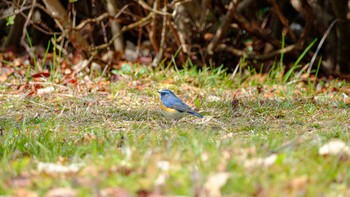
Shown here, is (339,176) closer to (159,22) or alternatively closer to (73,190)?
(73,190)

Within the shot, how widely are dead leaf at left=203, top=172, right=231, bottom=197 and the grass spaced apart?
0.4 inches

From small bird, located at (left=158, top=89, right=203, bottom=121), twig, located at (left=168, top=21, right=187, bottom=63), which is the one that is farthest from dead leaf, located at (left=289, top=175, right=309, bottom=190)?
twig, located at (left=168, top=21, right=187, bottom=63)

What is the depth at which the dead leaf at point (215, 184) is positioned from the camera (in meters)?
2.40

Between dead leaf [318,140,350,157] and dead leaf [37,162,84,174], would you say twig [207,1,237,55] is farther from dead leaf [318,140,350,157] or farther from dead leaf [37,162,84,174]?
dead leaf [37,162,84,174]

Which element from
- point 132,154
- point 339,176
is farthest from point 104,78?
point 339,176

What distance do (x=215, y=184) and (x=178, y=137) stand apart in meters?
1.49

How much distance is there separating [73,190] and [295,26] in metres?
7.60

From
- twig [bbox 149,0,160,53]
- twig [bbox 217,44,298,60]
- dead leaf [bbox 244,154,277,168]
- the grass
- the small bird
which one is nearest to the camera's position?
the grass

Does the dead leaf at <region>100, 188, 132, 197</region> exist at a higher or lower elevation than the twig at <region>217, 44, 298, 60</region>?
higher

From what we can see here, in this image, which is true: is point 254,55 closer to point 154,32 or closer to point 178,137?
point 154,32

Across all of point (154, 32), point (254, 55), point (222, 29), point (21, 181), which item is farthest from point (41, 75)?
point (21, 181)

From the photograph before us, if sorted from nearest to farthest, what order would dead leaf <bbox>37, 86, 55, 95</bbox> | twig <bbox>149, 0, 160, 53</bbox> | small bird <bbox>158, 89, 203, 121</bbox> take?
small bird <bbox>158, 89, 203, 121</bbox> → dead leaf <bbox>37, 86, 55, 95</bbox> → twig <bbox>149, 0, 160, 53</bbox>

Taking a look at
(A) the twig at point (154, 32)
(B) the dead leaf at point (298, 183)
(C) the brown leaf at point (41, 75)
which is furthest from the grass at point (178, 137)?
(C) the brown leaf at point (41, 75)

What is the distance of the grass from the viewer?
8.36 ft
